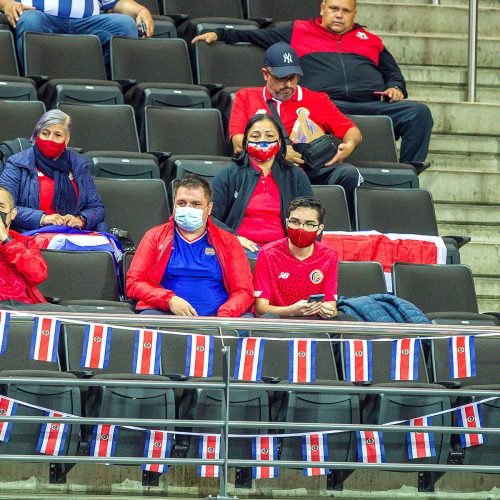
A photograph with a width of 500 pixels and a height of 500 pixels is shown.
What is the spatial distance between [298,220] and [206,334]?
100 cm

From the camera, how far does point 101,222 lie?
22.7 feet

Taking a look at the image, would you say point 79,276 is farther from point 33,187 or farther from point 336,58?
point 336,58

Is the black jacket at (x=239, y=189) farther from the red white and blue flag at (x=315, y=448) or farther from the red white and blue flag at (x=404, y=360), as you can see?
the red white and blue flag at (x=404, y=360)

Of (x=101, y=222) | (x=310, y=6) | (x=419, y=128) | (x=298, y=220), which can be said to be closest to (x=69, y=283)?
(x=101, y=222)

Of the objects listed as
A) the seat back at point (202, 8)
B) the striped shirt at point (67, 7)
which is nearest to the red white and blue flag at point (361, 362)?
the striped shirt at point (67, 7)

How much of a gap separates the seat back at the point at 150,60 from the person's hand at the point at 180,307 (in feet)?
8.19

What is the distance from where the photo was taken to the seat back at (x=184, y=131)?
25.3ft

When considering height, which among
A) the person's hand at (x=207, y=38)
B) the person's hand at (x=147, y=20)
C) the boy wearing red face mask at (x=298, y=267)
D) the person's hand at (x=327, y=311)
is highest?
the person's hand at (x=147, y=20)

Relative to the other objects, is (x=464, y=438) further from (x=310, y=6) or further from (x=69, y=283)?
(x=310, y=6)

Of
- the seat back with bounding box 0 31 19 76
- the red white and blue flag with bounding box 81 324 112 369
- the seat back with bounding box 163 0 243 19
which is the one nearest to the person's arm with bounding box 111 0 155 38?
the seat back with bounding box 163 0 243 19

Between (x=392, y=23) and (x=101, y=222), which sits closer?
(x=101, y=222)

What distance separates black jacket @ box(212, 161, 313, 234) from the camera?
6969 millimetres

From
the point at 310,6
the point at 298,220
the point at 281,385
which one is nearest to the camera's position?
the point at 281,385

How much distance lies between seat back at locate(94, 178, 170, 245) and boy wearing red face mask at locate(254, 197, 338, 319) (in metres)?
0.86
